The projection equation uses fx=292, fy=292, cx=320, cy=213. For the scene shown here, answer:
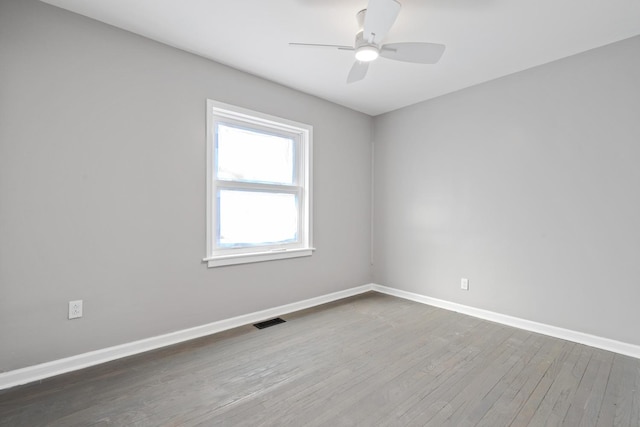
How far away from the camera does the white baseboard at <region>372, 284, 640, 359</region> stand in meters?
2.37

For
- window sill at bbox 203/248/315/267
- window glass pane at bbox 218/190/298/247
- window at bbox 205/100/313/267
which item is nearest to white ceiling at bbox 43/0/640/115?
window at bbox 205/100/313/267

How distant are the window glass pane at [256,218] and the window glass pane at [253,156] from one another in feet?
0.61

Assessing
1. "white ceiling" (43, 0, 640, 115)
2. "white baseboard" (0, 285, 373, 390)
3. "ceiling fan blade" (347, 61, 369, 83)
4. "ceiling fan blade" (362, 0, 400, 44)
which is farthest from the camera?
"ceiling fan blade" (347, 61, 369, 83)

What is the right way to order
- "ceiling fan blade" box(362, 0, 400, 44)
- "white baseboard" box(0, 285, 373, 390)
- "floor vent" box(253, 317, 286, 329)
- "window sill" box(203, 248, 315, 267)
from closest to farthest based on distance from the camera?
"ceiling fan blade" box(362, 0, 400, 44) < "white baseboard" box(0, 285, 373, 390) < "window sill" box(203, 248, 315, 267) < "floor vent" box(253, 317, 286, 329)

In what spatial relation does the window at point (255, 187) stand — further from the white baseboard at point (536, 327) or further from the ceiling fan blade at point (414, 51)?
the white baseboard at point (536, 327)

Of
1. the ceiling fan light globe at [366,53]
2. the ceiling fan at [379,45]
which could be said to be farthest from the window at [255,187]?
the ceiling fan light globe at [366,53]

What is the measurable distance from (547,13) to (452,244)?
7.45 feet

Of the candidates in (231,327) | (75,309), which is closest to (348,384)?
(231,327)

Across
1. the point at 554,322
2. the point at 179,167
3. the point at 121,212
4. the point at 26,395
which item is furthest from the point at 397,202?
the point at 26,395

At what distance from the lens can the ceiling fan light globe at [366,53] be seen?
6.74 ft

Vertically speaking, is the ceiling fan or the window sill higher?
the ceiling fan

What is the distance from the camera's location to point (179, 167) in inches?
102

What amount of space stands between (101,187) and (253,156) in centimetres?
141

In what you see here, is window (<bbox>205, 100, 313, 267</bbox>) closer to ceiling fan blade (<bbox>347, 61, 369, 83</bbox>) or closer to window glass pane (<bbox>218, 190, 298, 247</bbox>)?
window glass pane (<bbox>218, 190, 298, 247</bbox>)
